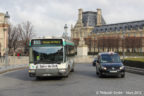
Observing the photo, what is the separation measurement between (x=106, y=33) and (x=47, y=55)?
112142 mm

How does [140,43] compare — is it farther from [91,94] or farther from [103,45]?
[91,94]

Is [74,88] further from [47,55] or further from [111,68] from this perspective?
[111,68]

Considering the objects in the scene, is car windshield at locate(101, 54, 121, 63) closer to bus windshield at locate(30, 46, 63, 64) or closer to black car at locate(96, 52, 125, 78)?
black car at locate(96, 52, 125, 78)

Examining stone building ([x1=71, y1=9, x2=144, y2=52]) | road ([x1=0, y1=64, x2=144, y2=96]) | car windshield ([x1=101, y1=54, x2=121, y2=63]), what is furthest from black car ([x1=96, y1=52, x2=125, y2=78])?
stone building ([x1=71, y1=9, x2=144, y2=52])

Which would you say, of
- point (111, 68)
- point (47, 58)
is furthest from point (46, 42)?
point (111, 68)

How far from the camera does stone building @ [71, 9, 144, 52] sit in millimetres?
92881

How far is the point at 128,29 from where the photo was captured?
115062 millimetres

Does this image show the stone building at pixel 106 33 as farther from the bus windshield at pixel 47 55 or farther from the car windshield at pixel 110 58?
the bus windshield at pixel 47 55

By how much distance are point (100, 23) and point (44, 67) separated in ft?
415

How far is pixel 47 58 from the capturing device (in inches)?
595

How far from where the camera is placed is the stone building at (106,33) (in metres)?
92.9

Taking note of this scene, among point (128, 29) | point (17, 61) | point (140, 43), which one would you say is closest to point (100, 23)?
point (128, 29)

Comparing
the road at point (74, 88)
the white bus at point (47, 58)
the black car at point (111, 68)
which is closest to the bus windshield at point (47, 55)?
the white bus at point (47, 58)

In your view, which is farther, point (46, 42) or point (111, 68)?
point (111, 68)
